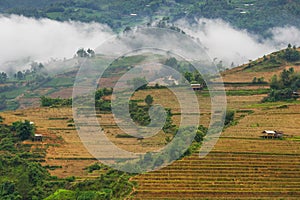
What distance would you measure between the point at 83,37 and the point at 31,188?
341 ft

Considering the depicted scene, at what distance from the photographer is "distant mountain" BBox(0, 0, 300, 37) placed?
13112 centimetres

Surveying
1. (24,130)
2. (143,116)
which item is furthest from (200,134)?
(24,130)

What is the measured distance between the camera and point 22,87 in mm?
104625

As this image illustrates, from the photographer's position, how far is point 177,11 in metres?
149

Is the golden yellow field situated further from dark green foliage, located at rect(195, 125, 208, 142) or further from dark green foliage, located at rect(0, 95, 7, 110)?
dark green foliage, located at rect(0, 95, 7, 110)

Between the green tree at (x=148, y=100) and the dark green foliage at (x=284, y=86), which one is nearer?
the green tree at (x=148, y=100)

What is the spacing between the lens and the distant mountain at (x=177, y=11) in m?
131

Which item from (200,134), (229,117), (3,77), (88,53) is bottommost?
(200,134)

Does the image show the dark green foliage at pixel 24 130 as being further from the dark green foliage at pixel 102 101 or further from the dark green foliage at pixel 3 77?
the dark green foliage at pixel 3 77

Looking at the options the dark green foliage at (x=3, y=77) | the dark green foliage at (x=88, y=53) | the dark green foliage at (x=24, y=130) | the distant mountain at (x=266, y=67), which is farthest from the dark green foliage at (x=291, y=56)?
the dark green foliage at (x=3, y=77)

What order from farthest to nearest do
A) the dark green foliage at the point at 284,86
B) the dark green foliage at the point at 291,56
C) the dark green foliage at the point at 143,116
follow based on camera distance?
the dark green foliage at the point at 291,56, the dark green foliage at the point at 284,86, the dark green foliage at the point at 143,116

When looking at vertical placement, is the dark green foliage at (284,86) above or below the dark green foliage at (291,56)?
below

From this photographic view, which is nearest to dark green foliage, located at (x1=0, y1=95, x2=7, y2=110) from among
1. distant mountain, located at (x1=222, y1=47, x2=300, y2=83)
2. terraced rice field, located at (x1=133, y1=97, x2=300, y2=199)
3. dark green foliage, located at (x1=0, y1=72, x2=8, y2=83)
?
dark green foliage, located at (x1=0, y1=72, x2=8, y2=83)

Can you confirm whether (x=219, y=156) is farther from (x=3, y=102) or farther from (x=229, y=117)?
(x=3, y=102)
